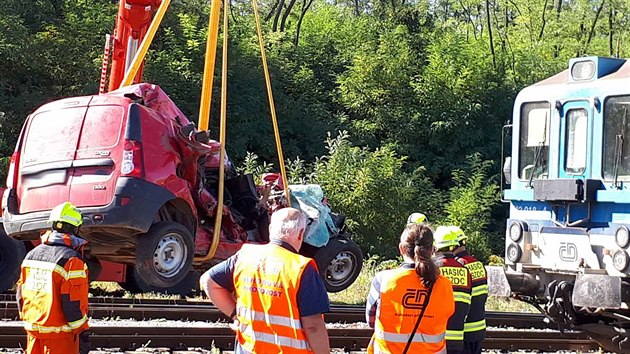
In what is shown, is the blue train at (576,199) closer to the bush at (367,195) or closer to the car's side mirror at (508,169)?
the car's side mirror at (508,169)

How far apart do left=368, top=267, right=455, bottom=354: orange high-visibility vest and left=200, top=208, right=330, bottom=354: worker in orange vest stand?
68cm

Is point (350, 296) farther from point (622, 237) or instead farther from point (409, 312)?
point (409, 312)

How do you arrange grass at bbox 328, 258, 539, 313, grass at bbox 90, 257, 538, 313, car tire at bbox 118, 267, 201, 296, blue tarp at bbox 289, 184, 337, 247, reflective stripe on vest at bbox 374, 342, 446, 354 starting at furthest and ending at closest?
1. grass at bbox 328, 258, 539, 313
2. grass at bbox 90, 257, 538, 313
3. car tire at bbox 118, 267, 201, 296
4. blue tarp at bbox 289, 184, 337, 247
5. reflective stripe on vest at bbox 374, 342, 446, 354

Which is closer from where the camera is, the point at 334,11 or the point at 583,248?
the point at 583,248

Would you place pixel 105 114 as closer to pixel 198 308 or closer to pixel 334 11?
pixel 198 308

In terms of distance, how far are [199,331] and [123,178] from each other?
5.92 feet

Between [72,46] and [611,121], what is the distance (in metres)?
17.8

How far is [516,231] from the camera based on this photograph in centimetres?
982

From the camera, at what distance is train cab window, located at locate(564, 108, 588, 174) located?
30.8 feet

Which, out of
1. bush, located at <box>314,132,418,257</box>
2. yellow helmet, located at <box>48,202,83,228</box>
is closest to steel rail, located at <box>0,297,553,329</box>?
yellow helmet, located at <box>48,202,83,228</box>

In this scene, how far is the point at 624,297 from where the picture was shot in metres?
8.42

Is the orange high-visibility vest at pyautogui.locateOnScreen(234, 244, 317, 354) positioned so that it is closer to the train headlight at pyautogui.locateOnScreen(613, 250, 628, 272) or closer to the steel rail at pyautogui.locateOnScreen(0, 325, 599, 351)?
the steel rail at pyautogui.locateOnScreen(0, 325, 599, 351)

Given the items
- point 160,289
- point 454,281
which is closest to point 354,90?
point 160,289

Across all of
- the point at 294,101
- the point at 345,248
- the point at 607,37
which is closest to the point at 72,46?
the point at 294,101
